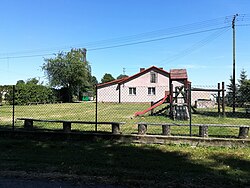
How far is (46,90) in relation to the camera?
3603 centimetres

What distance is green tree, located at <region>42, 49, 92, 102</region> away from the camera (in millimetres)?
44938

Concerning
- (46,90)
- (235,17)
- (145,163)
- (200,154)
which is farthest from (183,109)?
(46,90)

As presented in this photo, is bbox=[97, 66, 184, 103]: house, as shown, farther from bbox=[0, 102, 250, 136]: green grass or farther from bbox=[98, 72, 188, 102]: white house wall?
bbox=[0, 102, 250, 136]: green grass

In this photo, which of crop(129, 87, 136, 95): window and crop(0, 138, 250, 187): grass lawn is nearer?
crop(0, 138, 250, 187): grass lawn

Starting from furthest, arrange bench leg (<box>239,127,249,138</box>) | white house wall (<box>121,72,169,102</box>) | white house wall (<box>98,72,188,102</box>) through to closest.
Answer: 1. white house wall (<box>98,72,188,102</box>)
2. white house wall (<box>121,72,169,102</box>)
3. bench leg (<box>239,127,249,138</box>)

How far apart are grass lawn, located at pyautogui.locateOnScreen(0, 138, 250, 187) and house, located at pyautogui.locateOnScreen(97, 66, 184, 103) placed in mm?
30370

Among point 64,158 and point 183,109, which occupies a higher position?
point 183,109

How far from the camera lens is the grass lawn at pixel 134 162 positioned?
4254 mm

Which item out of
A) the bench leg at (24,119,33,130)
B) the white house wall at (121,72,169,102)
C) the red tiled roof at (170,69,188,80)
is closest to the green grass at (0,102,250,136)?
the bench leg at (24,119,33,130)

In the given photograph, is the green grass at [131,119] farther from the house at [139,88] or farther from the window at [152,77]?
the window at [152,77]

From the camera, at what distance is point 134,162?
529 centimetres

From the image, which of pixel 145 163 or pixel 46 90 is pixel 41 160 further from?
pixel 46 90

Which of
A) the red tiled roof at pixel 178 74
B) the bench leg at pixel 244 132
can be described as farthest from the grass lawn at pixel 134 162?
the red tiled roof at pixel 178 74

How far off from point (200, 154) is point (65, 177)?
3.37 m
